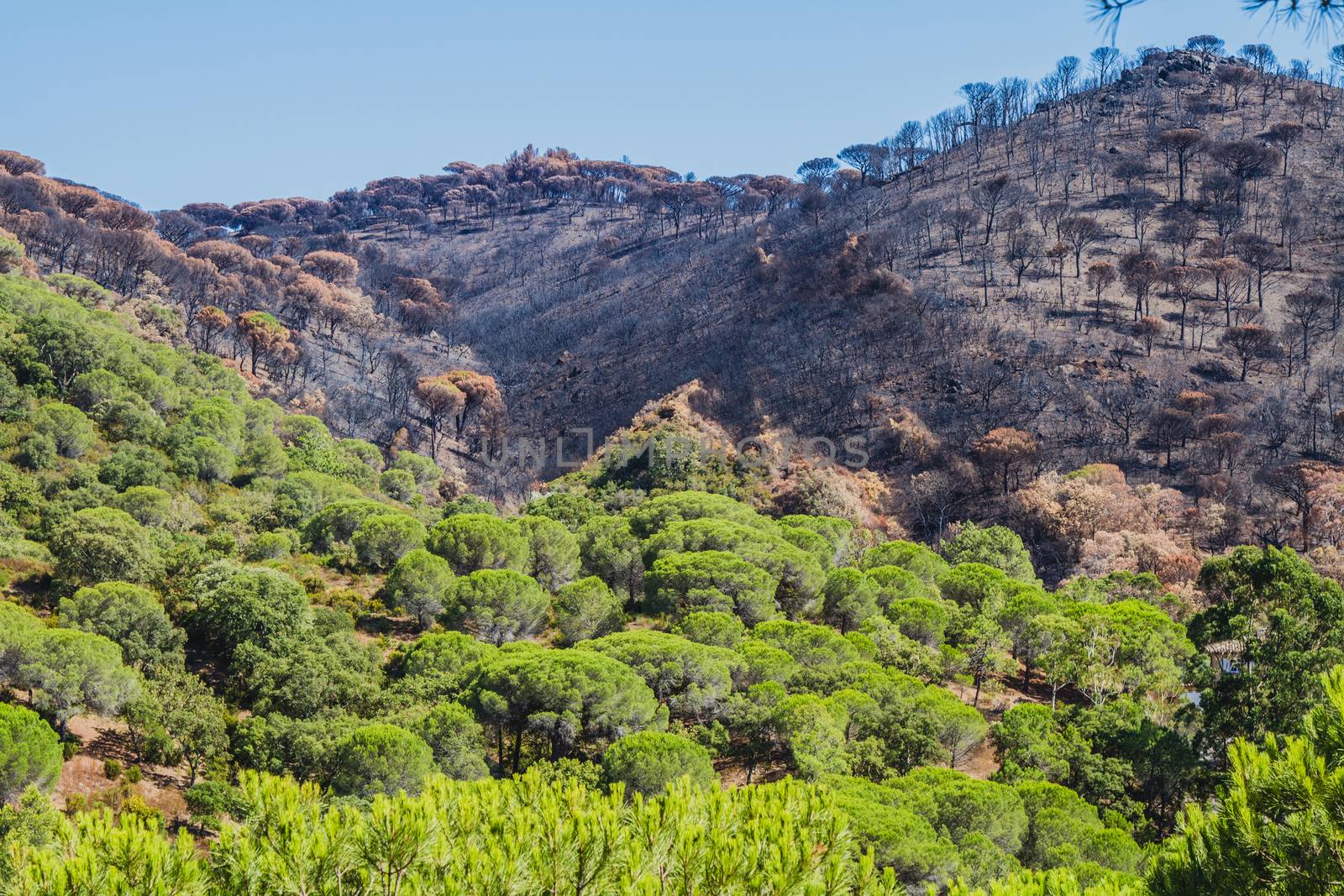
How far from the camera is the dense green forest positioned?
10.5 m

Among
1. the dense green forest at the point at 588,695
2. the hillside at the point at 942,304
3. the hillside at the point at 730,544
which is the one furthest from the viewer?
the hillside at the point at 942,304

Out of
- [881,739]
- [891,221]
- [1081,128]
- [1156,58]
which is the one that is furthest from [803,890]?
[1156,58]

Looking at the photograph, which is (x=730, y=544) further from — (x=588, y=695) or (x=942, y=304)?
(x=942, y=304)

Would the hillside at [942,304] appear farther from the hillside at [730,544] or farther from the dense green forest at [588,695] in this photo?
the dense green forest at [588,695]

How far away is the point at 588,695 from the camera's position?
28.5 metres

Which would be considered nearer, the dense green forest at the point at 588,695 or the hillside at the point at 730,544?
the dense green forest at the point at 588,695

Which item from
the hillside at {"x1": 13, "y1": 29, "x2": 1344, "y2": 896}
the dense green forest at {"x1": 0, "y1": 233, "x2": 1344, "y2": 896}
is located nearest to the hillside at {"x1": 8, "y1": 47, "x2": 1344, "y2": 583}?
the hillside at {"x1": 13, "y1": 29, "x2": 1344, "y2": 896}

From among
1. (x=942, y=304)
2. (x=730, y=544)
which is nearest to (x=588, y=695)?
(x=730, y=544)

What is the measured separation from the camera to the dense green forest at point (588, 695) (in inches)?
413

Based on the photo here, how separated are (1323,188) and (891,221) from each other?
3445 cm

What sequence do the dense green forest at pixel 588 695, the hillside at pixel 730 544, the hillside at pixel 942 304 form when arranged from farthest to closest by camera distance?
the hillside at pixel 942 304, the hillside at pixel 730 544, the dense green forest at pixel 588 695

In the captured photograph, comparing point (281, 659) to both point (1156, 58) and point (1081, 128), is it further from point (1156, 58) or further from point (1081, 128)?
point (1156, 58)

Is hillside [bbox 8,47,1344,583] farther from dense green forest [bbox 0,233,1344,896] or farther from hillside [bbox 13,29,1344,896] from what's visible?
dense green forest [bbox 0,233,1344,896]

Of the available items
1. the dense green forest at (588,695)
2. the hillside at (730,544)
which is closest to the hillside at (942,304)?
the hillside at (730,544)
